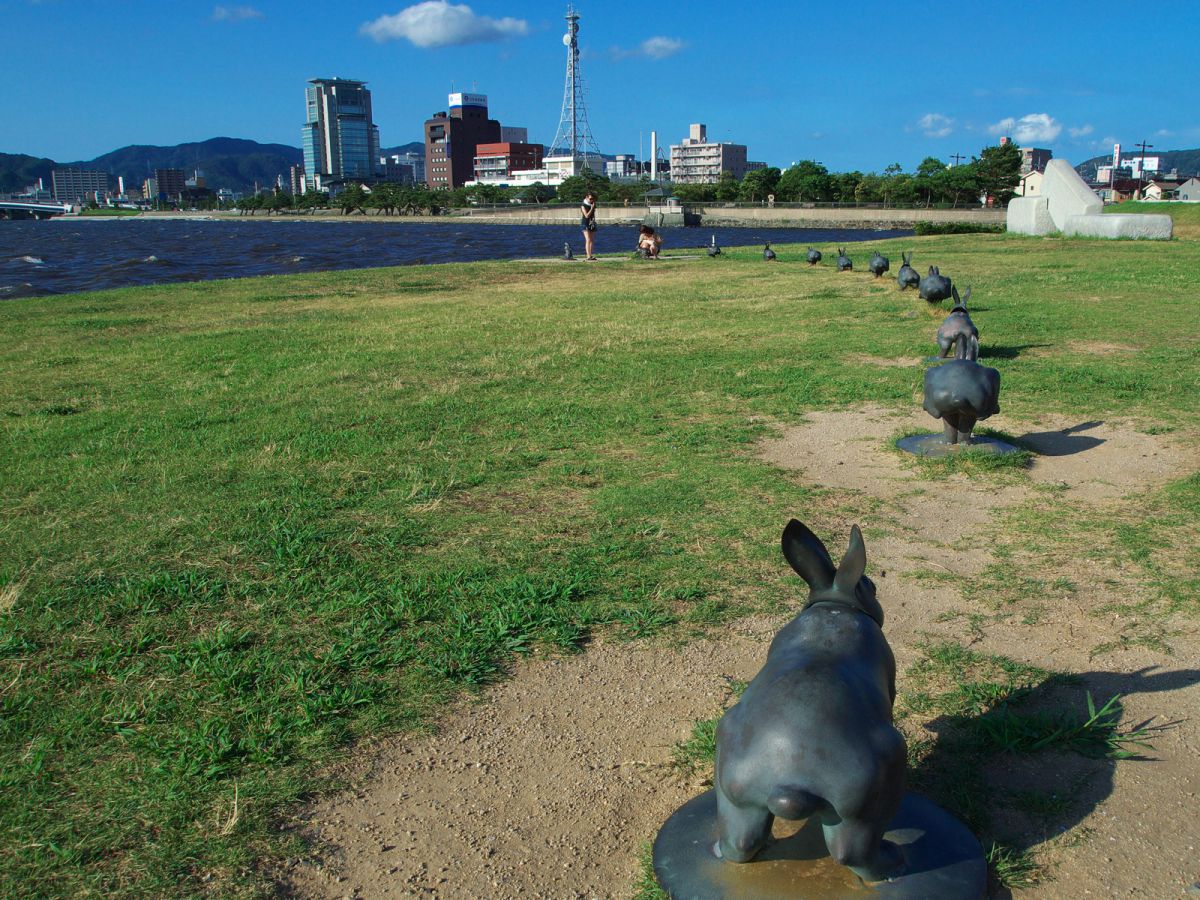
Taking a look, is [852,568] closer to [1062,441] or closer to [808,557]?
[808,557]

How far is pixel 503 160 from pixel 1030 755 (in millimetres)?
177066

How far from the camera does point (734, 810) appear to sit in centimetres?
243

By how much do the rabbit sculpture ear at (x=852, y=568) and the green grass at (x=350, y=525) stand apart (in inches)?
52.1

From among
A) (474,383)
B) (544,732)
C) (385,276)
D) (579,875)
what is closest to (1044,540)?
(544,732)

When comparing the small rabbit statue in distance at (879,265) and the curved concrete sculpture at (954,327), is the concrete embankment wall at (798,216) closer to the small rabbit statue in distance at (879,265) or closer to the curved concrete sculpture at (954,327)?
the small rabbit statue in distance at (879,265)

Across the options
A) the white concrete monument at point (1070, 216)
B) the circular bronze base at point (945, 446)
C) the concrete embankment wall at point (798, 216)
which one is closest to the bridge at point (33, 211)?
the concrete embankment wall at point (798, 216)

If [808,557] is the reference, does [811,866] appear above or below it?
below

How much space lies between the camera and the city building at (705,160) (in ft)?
575

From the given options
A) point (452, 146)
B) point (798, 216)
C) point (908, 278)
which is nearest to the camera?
point (908, 278)

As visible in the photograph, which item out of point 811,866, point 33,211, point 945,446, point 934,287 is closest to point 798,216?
point 934,287

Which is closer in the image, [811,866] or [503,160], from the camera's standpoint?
[811,866]

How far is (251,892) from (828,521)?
3.49 m

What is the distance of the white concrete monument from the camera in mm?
25719

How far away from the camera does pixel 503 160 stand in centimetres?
17100
